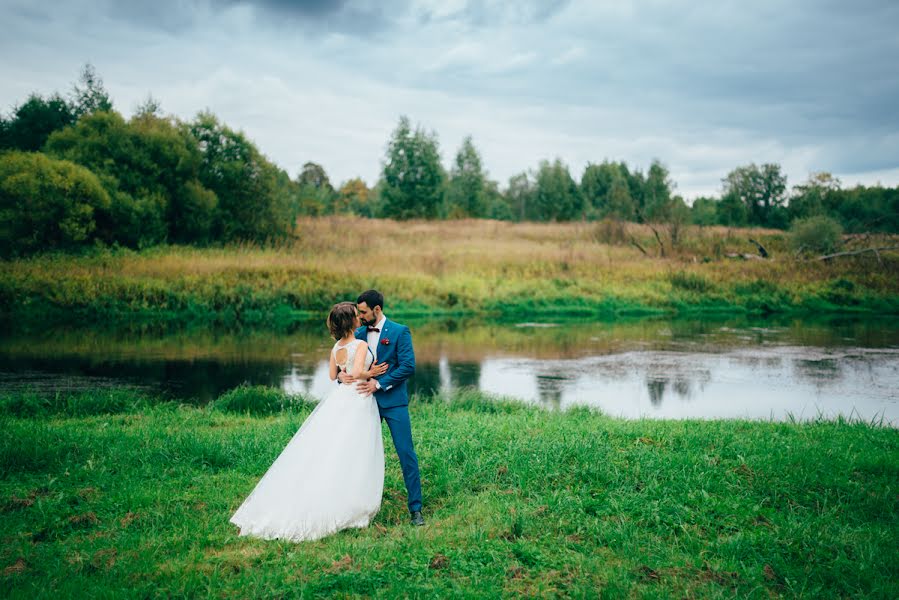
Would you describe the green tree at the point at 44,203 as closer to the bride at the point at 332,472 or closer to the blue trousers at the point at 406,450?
the bride at the point at 332,472

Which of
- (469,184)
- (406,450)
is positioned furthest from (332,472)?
(469,184)

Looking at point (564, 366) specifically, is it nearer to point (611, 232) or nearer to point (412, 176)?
point (611, 232)

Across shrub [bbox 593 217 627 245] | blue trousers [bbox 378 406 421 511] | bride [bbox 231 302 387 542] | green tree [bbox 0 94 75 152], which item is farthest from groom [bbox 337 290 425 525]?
green tree [bbox 0 94 75 152]

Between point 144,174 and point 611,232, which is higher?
point 144,174

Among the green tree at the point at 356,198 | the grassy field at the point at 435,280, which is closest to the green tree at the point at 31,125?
the grassy field at the point at 435,280

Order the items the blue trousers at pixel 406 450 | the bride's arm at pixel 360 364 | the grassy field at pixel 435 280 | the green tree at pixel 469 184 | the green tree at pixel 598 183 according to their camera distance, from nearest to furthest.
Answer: the bride's arm at pixel 360 364, the blue trousers at pixel 406 450, the grassy field at pixel 435 280, the green tree at pixel 469 184, the green tree at pixel 598 183

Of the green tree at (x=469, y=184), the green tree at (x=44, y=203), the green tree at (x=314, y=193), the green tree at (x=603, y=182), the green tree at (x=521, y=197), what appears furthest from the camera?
the green tree at (x=521, y=197)

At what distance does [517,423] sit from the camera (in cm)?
974

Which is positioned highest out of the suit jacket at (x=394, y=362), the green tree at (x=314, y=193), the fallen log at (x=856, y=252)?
the green tree at (x=314, y=193)

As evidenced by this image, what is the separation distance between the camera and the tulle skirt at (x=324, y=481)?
5.88 m

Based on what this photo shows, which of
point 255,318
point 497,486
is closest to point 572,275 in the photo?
point 255,318

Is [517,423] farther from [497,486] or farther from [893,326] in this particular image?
[893,326]

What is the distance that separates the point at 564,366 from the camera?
1861cm

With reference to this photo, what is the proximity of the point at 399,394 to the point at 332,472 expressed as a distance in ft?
3.28
